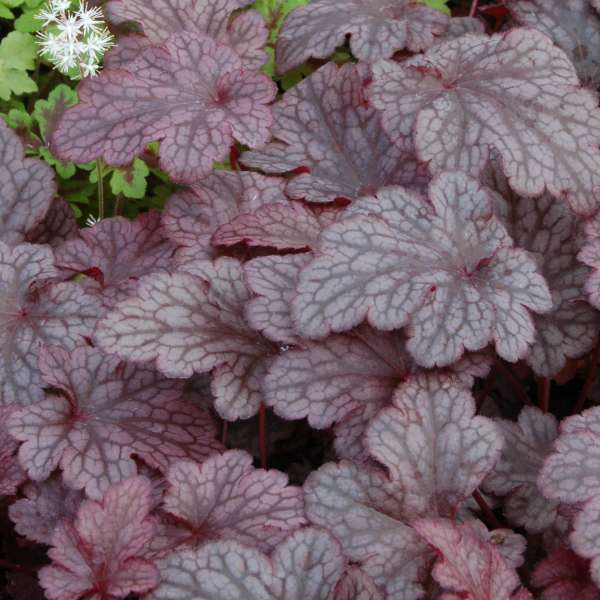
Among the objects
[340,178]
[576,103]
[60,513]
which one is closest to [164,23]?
[340,178]

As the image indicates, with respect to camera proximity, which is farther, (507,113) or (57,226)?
(57,226)

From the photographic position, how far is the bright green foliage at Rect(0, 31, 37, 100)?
7.44ft

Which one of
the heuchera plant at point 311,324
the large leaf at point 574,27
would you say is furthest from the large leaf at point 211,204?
the large leaf at point 574,27

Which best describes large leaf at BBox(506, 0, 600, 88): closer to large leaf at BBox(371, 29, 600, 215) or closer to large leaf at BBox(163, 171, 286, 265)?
large leaf at BBox(371, 29, 600, 215)

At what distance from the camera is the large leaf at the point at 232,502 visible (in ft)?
4.90

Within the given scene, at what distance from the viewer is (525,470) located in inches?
67.2

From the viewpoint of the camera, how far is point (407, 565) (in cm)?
147

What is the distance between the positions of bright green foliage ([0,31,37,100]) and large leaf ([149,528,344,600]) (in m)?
1.38

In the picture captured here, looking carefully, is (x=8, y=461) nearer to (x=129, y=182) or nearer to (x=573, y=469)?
(x=129, y=182)

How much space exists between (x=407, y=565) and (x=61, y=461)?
61 cm

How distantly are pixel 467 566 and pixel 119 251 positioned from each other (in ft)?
3.38

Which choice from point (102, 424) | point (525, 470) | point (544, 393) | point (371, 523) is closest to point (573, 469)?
point (525, 470)

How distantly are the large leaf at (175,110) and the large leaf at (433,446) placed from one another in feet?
2.04

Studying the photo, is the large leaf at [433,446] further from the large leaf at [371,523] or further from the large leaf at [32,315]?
the large leaf at [32,315]
